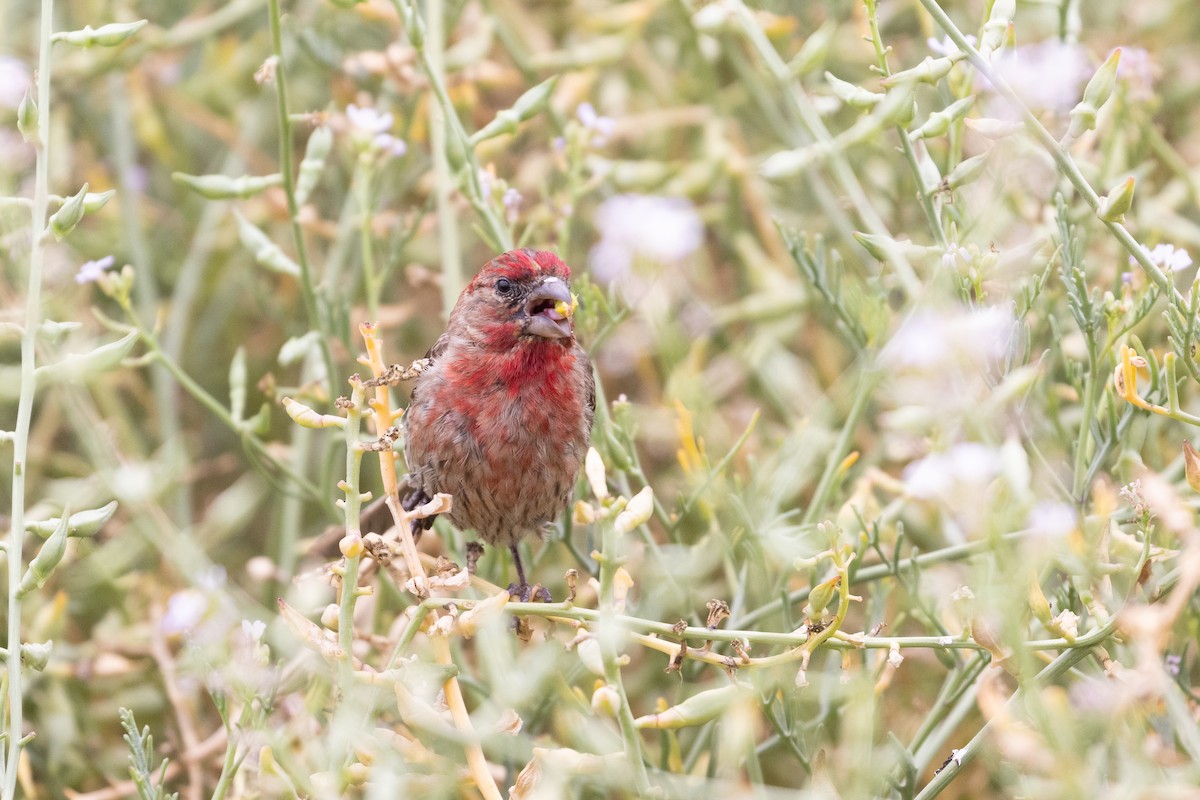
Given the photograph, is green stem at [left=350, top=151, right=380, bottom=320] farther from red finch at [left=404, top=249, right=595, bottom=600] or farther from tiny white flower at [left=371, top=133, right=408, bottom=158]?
red finch at [left=404, top=249, right=595, bottom=600]

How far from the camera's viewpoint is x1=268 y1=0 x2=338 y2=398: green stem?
9.31ft

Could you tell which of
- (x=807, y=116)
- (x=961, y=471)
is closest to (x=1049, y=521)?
(x=961, y=471)

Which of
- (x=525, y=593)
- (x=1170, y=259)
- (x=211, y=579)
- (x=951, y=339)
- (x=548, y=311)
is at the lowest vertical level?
(x=525, y=593)

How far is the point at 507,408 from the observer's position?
140 inches

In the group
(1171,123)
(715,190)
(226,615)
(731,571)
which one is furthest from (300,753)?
(1171,123)

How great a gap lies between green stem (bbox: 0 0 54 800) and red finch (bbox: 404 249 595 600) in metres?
1.39

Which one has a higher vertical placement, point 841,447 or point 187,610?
point 841,447

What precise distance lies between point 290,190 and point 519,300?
0.71 m

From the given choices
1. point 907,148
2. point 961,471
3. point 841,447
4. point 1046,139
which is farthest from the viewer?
point 841,447

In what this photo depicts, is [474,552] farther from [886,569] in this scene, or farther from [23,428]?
[23,428]

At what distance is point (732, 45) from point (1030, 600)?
2366 millimetres

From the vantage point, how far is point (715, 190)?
432cm

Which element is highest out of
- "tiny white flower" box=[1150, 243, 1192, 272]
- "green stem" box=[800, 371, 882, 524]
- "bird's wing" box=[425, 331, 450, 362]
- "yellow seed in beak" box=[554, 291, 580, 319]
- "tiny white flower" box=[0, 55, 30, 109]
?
Result: "tiny white flower" box=[0, 55, 30, 109]

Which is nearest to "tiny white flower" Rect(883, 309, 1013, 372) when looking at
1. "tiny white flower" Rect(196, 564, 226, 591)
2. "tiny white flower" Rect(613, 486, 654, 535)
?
"tiny white flower" Rect(613, 486, 654, 535)
